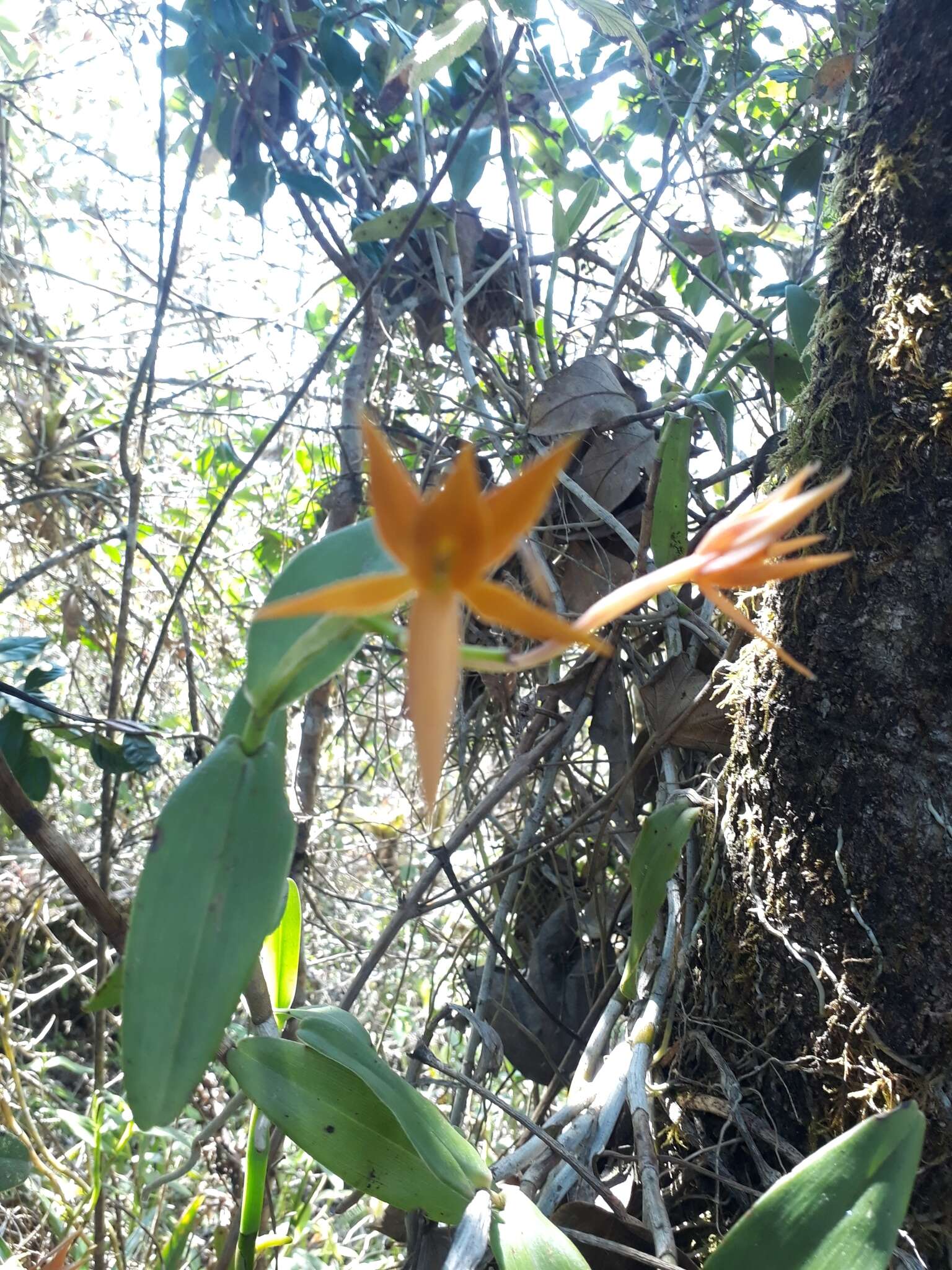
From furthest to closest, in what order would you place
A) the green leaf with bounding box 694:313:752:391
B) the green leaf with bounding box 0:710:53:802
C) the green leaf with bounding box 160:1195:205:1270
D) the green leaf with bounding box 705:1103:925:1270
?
the green leaf with bounding box 694:313:752:391 < the green leaf with bounding box 0:710:53:802 < the green leaf with bounding box 160:1195:205:1270 < the green leaf with bounding box 705:1103:925:1270

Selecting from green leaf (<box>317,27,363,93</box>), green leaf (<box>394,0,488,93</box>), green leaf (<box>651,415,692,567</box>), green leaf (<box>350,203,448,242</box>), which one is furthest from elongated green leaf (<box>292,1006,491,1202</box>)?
green leaf (<box>317,27,363,93</box>)

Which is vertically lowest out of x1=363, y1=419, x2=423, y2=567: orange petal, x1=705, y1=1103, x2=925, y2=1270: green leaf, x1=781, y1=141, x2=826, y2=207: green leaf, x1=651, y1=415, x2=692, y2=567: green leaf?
x1=705, y1=1103, x2=925, y2=1270: green leaf

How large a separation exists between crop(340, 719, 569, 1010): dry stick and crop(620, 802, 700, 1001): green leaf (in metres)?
0.15

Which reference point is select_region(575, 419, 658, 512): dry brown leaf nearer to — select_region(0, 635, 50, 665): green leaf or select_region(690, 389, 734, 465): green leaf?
select_region(690, 389, 734, 465): green leaf

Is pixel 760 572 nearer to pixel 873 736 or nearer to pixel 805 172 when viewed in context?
pixel 873 736

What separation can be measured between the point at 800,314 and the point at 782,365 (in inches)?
6.0

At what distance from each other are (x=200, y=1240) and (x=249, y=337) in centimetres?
148

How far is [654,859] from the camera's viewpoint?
61 cm

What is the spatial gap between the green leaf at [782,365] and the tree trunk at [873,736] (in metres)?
0.29

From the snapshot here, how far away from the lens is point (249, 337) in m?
1.61

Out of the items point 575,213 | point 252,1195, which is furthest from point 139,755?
point 575,213

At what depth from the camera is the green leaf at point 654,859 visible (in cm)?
60

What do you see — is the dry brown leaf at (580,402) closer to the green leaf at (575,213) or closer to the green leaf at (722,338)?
the green leaf at (722,338)

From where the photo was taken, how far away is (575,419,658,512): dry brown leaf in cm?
91
